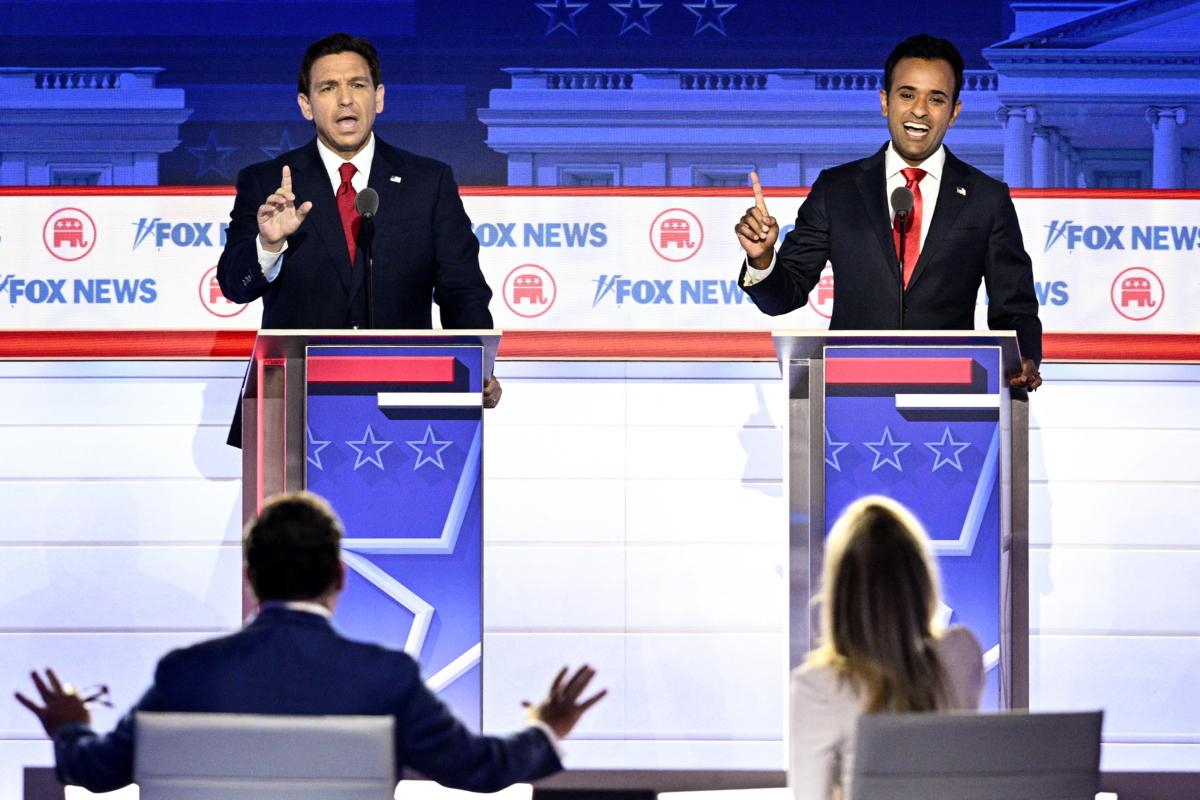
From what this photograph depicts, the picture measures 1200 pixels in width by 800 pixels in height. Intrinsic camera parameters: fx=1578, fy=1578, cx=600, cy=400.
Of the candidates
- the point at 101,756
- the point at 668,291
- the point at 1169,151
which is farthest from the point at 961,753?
the point at 1169,151

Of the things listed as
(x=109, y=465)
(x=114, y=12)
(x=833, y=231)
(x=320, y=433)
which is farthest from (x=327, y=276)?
(x=114, y=12)

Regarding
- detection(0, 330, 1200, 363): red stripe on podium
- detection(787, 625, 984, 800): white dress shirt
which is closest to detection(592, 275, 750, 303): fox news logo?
detection(0, 330, 1200, 363): red stripe on podium

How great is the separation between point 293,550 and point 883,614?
79 cm

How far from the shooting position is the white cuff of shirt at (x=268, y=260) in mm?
3297

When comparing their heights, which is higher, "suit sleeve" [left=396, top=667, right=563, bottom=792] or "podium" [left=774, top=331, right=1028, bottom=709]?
"podium" [left=774, top=331, right=1028, bottom=709]

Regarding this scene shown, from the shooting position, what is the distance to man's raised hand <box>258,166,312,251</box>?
318 cm

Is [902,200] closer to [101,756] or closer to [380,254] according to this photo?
[380,254]

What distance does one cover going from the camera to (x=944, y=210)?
3555 millimetres

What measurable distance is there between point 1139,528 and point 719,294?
4.64ft

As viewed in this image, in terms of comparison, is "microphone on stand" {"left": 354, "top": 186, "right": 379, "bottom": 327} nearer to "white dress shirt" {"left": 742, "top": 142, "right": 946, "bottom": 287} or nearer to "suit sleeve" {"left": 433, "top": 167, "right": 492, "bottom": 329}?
"suit sleeve" {"left": 433, "top": 167, "right": 492, "bottom": 329}

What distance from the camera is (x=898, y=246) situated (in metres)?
3.53

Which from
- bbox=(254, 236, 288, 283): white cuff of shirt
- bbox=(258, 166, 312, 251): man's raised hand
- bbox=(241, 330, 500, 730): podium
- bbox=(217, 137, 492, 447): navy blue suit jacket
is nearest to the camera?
bbox=(241, 330, 500, 730): podium

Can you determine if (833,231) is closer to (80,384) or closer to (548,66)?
(548,66)

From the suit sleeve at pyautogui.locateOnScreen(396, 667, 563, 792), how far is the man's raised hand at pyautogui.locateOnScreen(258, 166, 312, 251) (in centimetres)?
140
